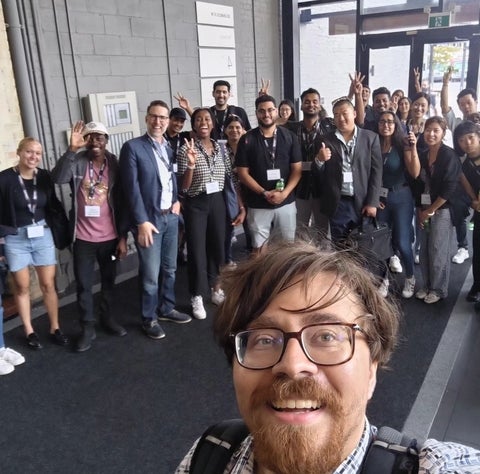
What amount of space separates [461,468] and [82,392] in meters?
2.51

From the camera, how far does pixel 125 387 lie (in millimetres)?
2895

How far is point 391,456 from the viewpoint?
0.85m

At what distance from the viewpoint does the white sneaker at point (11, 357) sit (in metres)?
3.16

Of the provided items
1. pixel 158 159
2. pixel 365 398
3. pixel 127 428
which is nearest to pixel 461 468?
pixel 365 398

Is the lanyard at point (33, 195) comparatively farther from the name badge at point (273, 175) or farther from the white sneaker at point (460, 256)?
the white sneaker at point (460, 256)

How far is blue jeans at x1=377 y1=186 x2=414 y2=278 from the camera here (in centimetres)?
378

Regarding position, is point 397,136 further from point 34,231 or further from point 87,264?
point 34,231

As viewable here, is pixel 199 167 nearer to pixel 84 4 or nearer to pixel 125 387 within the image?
pixel 125 387

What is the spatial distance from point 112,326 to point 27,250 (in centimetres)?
85

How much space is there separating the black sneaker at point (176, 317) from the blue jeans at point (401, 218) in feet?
5.82

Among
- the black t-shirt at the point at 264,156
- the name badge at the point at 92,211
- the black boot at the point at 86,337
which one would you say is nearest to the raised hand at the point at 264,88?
the black t-shirt at the point at 264,156

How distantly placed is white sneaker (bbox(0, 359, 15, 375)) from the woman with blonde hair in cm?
40

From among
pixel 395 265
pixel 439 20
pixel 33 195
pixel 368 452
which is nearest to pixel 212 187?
pixel 33 195

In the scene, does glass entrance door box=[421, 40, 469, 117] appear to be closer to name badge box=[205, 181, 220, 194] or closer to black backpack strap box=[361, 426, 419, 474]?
name badge box=[205, 181, 220, 194]
